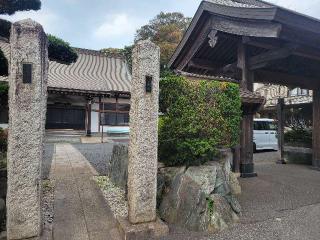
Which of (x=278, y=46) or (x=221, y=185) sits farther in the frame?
(x=278, y=46)

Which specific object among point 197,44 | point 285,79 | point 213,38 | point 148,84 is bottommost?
point 148,84

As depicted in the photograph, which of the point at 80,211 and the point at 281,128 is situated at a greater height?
the point at 281,128

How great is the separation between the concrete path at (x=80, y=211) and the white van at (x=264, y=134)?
37.5ft

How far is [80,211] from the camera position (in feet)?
16.1

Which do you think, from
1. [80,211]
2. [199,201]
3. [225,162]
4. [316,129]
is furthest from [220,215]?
[316,129]

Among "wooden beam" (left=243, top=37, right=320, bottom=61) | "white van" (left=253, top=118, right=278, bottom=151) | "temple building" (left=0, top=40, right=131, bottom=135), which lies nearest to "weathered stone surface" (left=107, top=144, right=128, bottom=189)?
"wooden beam" (left=243, top=37, right=320, bottom=61)

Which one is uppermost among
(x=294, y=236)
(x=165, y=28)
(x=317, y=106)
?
(x=165, y=28)

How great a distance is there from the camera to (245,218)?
490 centimetres

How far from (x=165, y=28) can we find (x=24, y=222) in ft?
102

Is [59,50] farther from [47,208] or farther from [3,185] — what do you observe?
[47,208]

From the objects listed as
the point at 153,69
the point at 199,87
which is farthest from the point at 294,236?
the point at 153,69

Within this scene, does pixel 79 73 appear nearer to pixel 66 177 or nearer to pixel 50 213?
pixel 66 177

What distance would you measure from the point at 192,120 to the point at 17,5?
15.6ft

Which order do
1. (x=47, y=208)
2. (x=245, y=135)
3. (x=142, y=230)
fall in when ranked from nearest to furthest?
(x=142, y=230) < (x=47, y=208) < (x=245, y=135)
